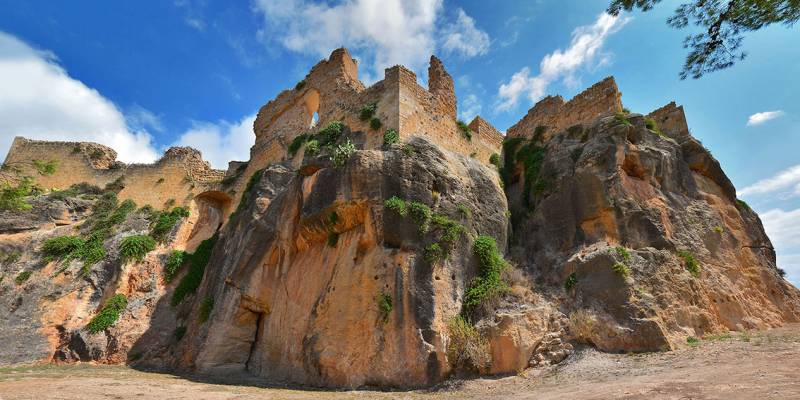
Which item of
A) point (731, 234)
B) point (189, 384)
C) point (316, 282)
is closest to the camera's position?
point (189, 384)

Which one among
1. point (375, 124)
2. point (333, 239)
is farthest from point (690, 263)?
point (375, 124)

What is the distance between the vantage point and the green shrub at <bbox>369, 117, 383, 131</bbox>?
15750 millimetres

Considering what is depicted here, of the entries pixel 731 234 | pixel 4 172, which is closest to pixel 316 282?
pixel 731 234

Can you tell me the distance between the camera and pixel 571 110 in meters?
17.3

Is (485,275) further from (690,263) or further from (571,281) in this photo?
(690,263)

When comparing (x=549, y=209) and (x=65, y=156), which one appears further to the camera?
(x=65, y=156)

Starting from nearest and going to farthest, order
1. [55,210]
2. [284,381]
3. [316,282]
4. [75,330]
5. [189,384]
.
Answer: [189,384] < [284,381] < [316,282] < [75,330] < [55,210]

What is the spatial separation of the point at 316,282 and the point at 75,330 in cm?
1053

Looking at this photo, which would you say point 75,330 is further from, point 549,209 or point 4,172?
point 549,209

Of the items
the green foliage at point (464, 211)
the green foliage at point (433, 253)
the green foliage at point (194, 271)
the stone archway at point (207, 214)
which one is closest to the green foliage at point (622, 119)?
the green foliage at point (464, 211)

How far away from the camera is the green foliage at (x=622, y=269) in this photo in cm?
1058

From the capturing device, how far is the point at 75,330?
52.9 feet

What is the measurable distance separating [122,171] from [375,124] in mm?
17711

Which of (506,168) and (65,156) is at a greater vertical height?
(65,156)
